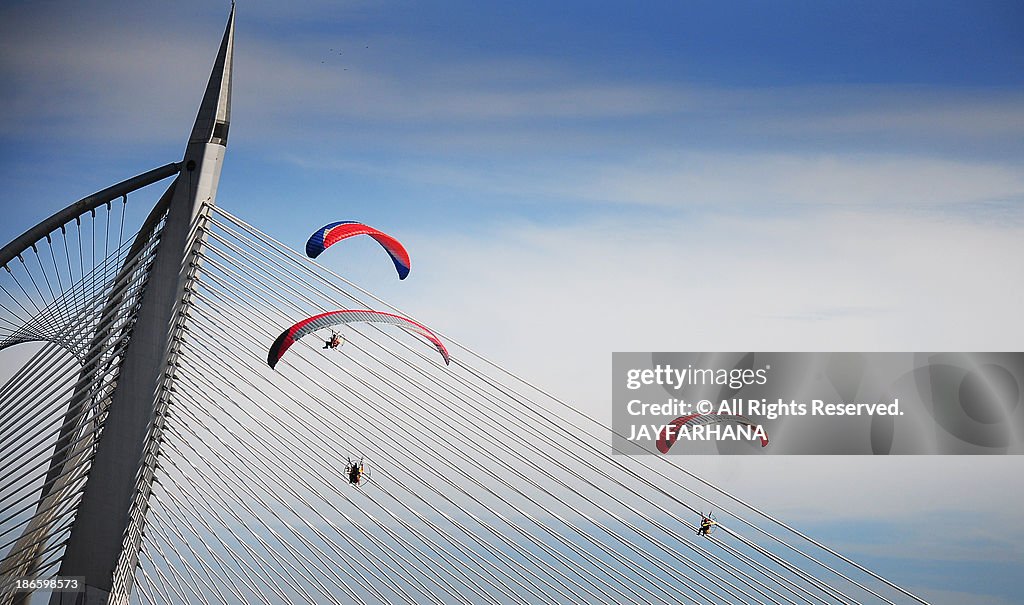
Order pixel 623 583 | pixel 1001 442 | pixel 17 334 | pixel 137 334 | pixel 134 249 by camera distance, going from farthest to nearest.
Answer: pixel 1001 442 → pixel 17 334 → pixel 134 249 → pixel 137 334 → pixel 623 583

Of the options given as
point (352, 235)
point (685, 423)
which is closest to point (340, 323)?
point (352, 235)

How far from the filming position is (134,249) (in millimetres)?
17891

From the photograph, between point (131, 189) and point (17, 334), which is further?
point (17, 334)

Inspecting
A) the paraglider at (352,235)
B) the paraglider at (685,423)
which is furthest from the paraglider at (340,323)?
the paraglider at (685,423)

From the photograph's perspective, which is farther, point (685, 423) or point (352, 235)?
point (685, 423)

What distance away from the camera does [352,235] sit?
16.9 m

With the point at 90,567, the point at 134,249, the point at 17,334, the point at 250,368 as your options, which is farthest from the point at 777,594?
the point at 17,334

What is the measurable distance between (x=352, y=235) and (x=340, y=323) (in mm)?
1473

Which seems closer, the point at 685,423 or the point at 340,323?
the point at 340,323

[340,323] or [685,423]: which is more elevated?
[685,423]

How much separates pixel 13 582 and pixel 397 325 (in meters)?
6.73

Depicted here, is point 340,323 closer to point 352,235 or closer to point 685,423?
point 352,235

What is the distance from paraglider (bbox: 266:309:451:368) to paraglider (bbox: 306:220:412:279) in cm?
90

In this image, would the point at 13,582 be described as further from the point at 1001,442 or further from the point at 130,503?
the point at 1001,442
